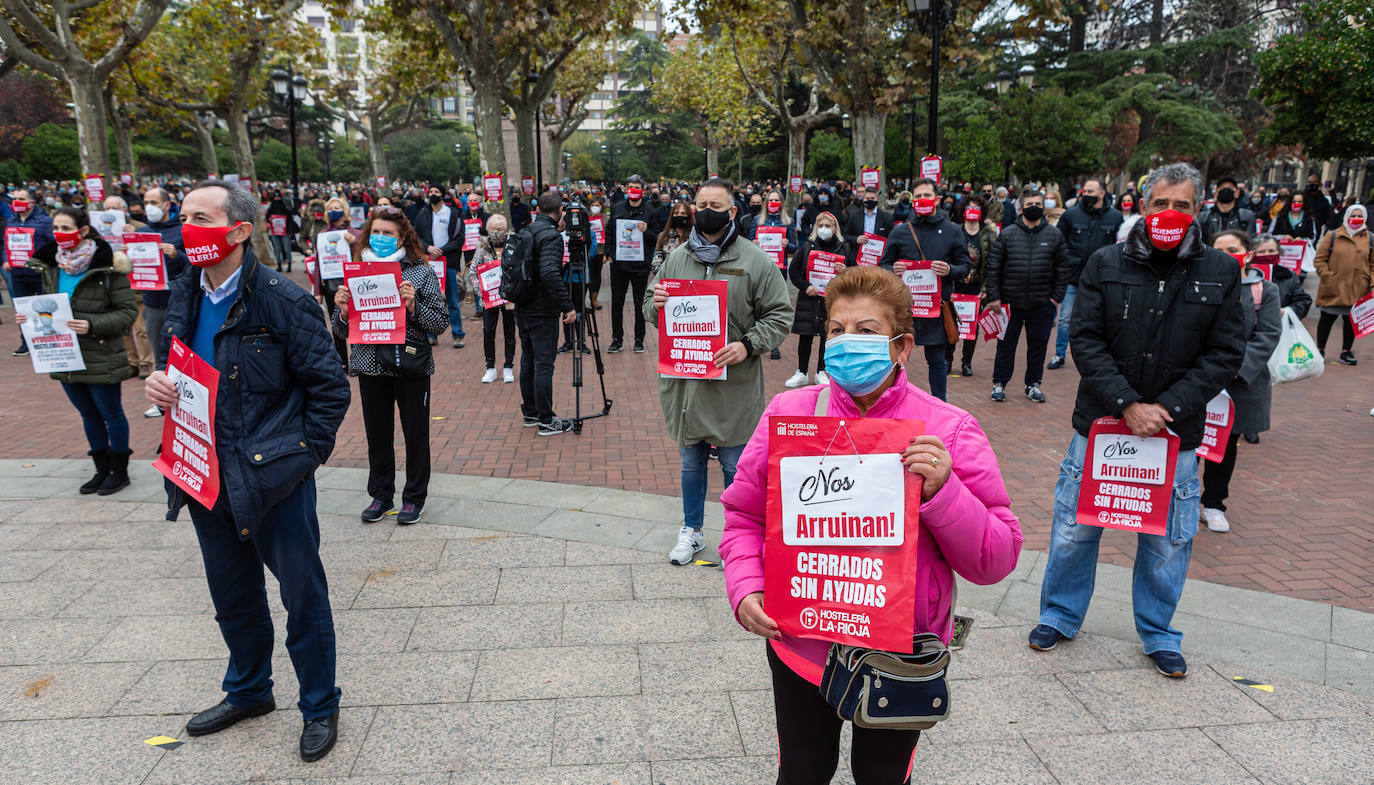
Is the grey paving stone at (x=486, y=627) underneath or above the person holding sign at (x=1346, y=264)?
underneath

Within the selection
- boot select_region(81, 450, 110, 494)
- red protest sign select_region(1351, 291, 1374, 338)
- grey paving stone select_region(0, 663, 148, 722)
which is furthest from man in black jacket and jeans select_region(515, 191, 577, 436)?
red protest sign select_region(1351, 291, 1374, 338)

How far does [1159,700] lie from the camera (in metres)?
3.58

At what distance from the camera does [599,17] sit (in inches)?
738

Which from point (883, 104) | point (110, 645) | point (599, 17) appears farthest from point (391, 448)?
point (599, 17)

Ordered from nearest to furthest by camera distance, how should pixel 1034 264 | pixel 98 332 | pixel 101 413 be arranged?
pixel 98 332 < pixel 101 413 < pixel 1034 264

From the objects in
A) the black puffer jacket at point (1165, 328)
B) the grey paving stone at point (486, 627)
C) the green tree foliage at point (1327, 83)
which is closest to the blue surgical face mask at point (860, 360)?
the black puffer jacket at point (1165, 328)

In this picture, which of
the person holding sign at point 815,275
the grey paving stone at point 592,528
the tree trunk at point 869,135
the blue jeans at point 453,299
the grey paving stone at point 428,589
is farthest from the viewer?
the tree trunk at point 869,135

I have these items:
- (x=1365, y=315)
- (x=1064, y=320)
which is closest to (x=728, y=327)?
(x=1064, y=320)

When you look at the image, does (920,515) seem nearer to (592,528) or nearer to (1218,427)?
(592,528)

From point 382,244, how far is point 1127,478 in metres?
4.49

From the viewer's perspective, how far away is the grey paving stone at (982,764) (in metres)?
3.08

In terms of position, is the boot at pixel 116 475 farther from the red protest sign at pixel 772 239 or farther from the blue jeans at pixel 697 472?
the red protest sign at pixel 772 239

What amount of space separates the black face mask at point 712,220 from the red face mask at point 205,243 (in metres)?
2.42

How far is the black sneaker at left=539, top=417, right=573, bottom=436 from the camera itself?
7.73m
